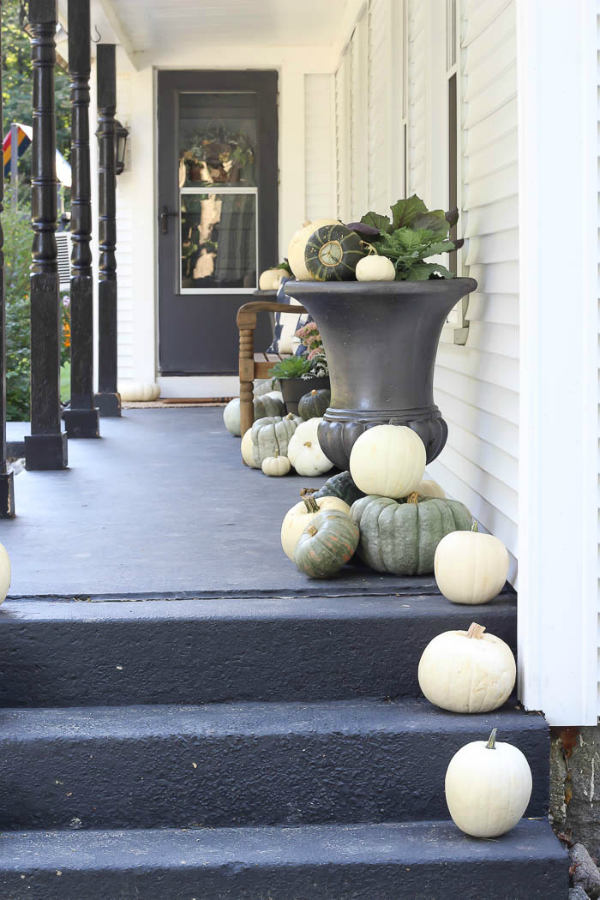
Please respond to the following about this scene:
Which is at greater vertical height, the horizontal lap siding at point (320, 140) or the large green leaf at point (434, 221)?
the horizontal lap siding at point (320, 140)

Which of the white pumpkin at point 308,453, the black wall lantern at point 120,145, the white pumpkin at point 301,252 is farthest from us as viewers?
the black wall lantern at point 120,145

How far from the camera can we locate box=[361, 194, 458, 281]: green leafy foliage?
319 cm

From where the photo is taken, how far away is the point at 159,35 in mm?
7848

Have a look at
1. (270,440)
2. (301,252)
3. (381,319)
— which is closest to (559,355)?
(381,319)

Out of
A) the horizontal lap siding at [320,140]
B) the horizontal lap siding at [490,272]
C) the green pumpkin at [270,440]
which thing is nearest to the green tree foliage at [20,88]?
the horizontal lap siding at [320,140]

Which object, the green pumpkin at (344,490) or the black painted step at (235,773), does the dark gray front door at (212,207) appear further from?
the black painted step at (235,773)

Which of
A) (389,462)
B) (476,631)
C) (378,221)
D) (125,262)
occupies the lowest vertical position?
(476,631)

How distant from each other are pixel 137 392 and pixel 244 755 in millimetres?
6403

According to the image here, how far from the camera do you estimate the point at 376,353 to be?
326 centimetres

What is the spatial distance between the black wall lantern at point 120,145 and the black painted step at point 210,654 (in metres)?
6.38

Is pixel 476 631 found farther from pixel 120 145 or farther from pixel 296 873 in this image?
pixel 120 145

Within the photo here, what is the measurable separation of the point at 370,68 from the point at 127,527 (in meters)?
3.73

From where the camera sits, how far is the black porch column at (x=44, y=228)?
444cm

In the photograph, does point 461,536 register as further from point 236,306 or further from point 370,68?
point 236,306
